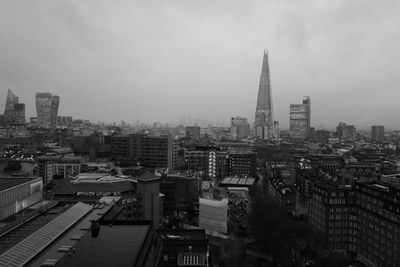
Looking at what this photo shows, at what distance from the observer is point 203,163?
37.0 metres

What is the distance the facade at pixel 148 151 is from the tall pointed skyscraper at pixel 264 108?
189 feet

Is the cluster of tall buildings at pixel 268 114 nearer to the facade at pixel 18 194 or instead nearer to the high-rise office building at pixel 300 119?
the high-rise office building at pixel 300 119

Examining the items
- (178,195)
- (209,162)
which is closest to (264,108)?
(209,162)

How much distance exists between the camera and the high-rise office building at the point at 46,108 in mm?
96312

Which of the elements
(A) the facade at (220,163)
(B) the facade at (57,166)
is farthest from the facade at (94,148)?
(A) the facade at (220,163)

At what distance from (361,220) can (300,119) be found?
96947mm

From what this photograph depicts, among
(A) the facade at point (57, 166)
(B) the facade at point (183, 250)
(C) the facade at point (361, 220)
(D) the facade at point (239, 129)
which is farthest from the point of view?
(D) the facade at point (239, 129)

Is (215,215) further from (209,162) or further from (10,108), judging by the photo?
(10,108)

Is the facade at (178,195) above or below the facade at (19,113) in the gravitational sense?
below

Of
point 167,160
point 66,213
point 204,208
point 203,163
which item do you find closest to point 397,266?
point 204,208

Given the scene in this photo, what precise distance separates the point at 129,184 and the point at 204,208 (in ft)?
11.7

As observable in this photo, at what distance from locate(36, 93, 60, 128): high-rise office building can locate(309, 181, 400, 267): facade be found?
287ft

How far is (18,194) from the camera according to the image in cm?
1527

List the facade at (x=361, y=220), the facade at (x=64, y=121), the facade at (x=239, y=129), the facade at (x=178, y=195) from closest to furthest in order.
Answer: the facade at (x=361, y=220) < the facade at (x=178, y=195) < the facade at (x=64, y=121) < the facade at (x=239, y=129)
